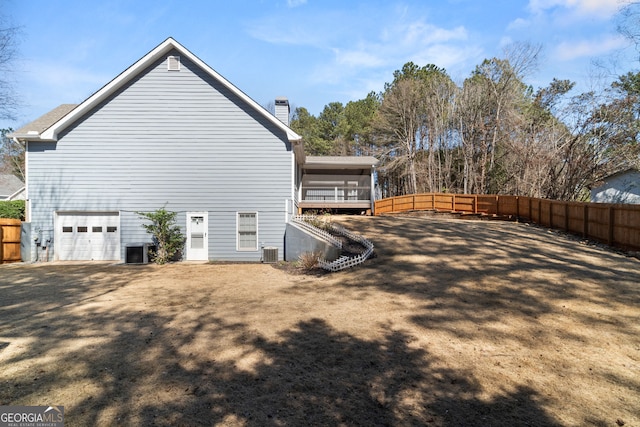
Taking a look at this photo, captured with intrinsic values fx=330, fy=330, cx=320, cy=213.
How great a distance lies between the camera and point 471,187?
103 ft

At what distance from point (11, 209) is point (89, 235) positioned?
5.06m

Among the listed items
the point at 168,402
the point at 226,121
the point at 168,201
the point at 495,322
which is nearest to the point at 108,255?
the point at 168,201

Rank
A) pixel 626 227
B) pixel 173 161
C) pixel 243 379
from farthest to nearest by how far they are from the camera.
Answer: pixel 173 161, pixel 626 227, pixel 243 379

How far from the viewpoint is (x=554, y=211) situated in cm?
1552

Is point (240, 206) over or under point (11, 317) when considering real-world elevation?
over

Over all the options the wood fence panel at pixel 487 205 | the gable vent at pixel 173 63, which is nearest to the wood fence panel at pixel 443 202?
the wood fence panel at pixel 487 205

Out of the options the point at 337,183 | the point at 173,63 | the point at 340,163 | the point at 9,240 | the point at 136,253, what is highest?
the point at 173,63

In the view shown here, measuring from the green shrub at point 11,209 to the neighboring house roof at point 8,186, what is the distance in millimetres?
18535

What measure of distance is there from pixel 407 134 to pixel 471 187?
8678 mm

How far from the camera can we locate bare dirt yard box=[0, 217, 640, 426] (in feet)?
11.3

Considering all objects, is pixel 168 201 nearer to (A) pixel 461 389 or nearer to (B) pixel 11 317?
(B) pixel 11 317

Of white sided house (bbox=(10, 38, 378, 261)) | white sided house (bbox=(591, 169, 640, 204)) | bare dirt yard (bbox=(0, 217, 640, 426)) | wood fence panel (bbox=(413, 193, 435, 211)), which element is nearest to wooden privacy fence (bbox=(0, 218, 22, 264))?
white sided house (bbox=(10, 38, 378, 261))

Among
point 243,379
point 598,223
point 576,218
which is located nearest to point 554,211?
point 576,218

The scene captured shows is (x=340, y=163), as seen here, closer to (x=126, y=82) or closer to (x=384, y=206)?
(x=384, y=206)
